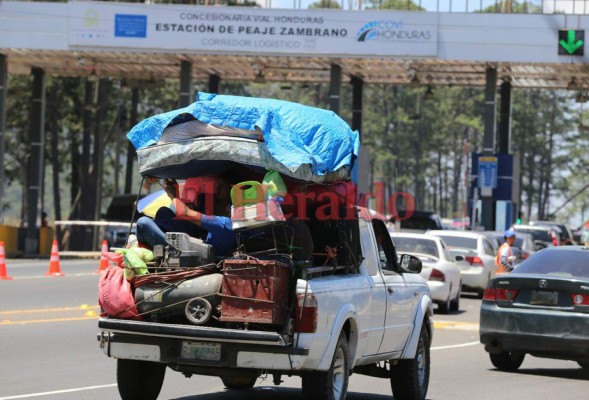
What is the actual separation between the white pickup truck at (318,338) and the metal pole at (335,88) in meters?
33.6

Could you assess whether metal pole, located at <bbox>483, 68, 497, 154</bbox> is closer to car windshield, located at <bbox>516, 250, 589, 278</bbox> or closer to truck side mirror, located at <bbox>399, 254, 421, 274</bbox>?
car windshield, located at <bbox>516, 250, 589, 278</bbox>

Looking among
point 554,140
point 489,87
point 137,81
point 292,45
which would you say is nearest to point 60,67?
point 137,81

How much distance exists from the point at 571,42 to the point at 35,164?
21.9 meters

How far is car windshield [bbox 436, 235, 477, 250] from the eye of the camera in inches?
1178

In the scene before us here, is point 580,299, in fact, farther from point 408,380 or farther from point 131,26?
point 131,26

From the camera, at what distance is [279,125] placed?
34.3 feet

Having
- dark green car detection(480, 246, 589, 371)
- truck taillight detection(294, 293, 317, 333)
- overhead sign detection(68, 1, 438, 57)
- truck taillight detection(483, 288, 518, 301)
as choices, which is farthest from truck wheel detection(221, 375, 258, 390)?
overhead sign detection(68, 1, 438, 57)

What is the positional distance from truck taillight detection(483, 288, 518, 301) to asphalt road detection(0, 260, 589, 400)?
95 cm

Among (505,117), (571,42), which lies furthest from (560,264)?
(505,117)

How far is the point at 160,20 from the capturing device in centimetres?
4484

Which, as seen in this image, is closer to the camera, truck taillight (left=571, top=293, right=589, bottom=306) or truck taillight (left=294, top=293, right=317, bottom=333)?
truck taillight (left=294, top=293, right=317, bottom=333)

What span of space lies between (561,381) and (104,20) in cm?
3313

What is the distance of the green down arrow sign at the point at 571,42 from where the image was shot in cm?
4238

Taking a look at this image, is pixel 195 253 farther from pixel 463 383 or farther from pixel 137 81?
pixel 137 81
